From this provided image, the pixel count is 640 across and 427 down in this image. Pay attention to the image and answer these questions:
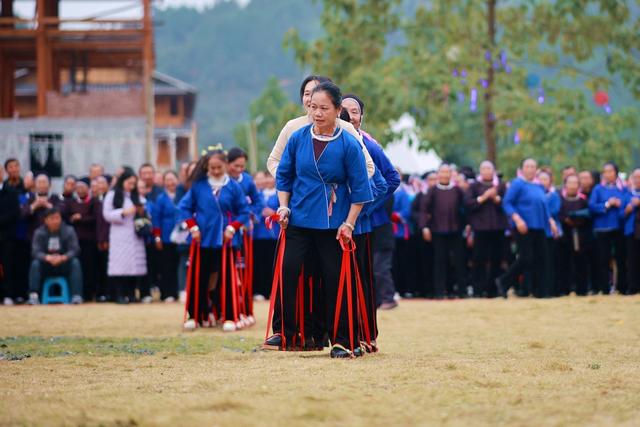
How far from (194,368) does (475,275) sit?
11532 mm

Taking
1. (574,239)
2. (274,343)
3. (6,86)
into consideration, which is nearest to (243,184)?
(274,343)

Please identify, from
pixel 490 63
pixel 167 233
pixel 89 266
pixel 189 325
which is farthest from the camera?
pixel 490 63

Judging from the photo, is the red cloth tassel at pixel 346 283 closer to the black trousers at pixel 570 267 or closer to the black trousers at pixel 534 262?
the black trousers at pixel 534 262

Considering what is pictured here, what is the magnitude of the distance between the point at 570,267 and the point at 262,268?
5.16 m

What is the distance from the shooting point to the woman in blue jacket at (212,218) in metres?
13.3

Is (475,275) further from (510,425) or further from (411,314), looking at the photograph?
(510,425)

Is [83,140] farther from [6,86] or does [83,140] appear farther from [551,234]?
[551,234]

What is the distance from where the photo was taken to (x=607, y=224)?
19297 millimetres

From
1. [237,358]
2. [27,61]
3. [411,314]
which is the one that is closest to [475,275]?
[411,314]

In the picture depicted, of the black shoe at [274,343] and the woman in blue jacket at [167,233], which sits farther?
the woman in blue jacket at [167,233]

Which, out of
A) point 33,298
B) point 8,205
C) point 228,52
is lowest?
point 33,298

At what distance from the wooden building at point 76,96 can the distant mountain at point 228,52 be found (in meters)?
86.4

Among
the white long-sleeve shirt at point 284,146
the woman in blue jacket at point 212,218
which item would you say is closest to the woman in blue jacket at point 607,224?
the woman in blue jacket at point 212,218

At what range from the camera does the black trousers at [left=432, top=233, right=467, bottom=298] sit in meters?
19.6
